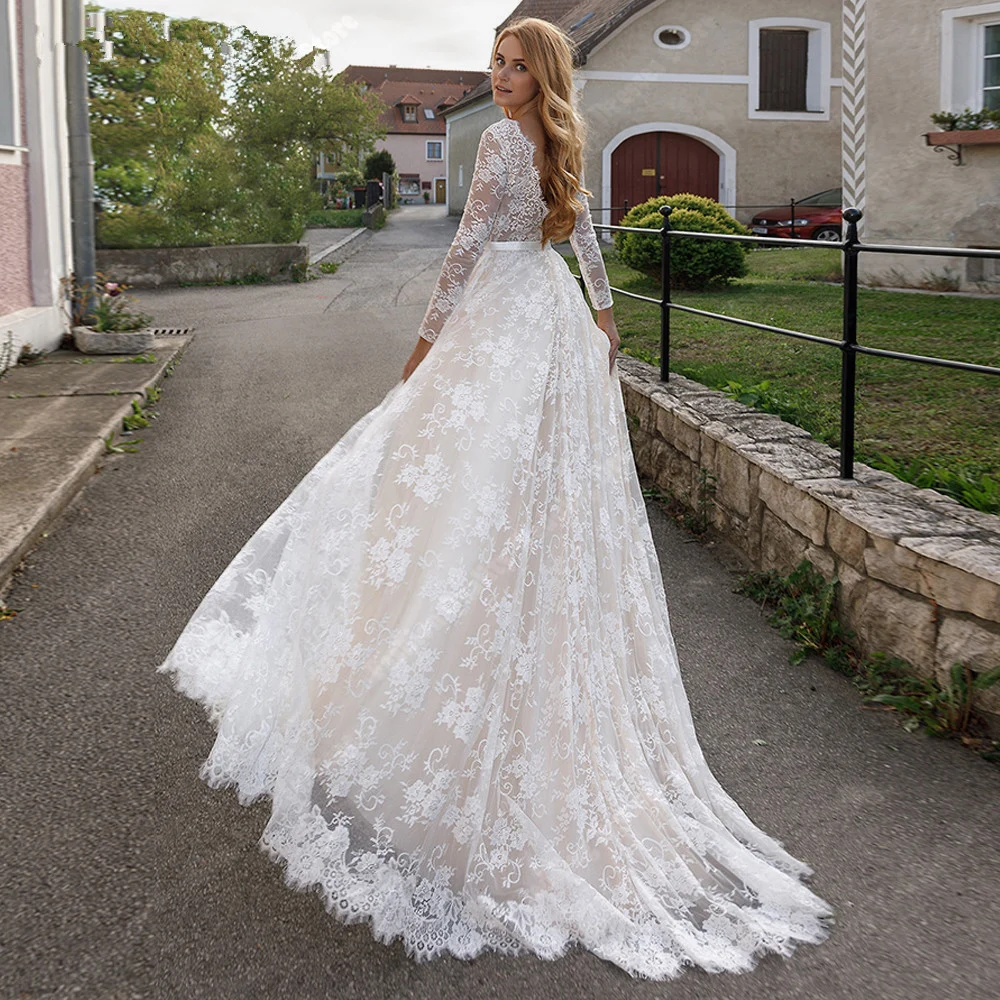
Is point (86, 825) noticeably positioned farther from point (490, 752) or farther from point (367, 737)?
point (490, 752)

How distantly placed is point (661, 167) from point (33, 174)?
55.6ft

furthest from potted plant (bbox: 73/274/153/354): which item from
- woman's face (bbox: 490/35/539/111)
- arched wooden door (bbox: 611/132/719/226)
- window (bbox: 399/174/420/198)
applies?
window (bbox: 399/174/420/198)

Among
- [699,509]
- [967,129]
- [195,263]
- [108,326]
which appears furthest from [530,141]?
[195,263]

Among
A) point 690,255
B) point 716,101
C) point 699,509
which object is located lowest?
point 699,509

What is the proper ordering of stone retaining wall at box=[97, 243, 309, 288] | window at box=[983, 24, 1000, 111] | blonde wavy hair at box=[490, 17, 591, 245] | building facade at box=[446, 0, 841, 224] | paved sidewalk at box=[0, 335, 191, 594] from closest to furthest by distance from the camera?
blonde wavy hair at box=[490, 17, 591, 245] → paved sidewalk at box=[0, 335, 191, 594] → window at box=[983, 24, 1000, 111] → stone retaining wall at box=[97, 243, 309, 288] → building facade at box=[446, 0, 841, 224]

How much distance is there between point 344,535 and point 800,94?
25.3 metres

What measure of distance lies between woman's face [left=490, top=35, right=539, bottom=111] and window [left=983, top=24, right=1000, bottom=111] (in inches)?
458

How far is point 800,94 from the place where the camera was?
25.5 m

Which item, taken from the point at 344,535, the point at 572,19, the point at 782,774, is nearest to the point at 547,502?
the point at 344,535

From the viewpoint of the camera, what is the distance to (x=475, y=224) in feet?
9.58

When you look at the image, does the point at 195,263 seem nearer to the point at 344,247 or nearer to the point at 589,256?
the point at 344,247

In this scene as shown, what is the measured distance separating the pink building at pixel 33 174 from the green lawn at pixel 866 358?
5103mm

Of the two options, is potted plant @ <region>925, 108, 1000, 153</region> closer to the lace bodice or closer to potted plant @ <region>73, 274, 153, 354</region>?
potted plant @ <region>73, 274, 153, 354</region>

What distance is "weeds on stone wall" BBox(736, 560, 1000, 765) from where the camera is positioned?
3.37 metres
